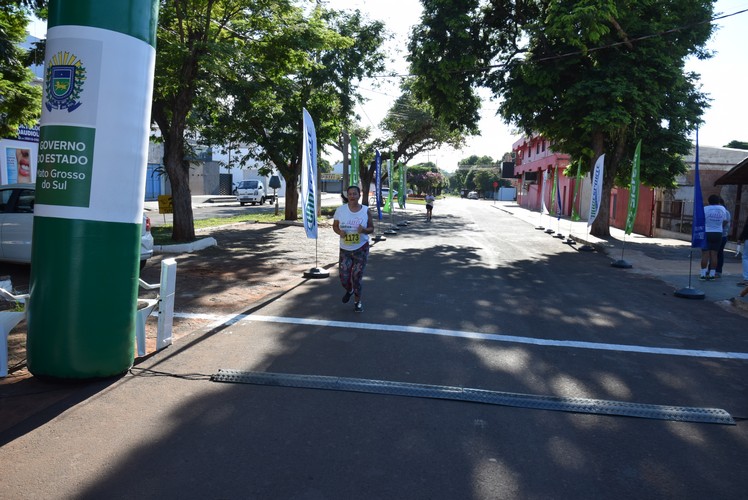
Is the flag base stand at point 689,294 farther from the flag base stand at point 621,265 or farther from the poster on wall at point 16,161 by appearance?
the poster on wall at point 16,161

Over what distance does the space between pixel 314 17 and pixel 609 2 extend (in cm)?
807

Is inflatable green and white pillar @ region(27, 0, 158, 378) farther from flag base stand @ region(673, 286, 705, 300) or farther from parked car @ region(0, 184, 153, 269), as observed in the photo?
flag base stand @ region(673, 286, 705, 300)

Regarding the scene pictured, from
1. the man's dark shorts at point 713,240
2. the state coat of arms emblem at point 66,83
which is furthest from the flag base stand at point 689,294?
the state coat of arms emblem at point 66,83

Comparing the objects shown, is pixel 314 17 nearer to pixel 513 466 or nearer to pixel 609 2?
pixel 609 2

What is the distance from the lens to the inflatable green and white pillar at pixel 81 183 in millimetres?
4527

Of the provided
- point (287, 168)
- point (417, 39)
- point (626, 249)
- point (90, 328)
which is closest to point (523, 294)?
point (90, 328)

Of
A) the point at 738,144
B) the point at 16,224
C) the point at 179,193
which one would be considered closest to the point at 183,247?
the point at 179,193

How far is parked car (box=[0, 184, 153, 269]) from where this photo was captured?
9.80 meters

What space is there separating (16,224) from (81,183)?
655 cm

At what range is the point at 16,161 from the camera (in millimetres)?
24641

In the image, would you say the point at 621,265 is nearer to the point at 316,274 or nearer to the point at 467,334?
the point at 316,274

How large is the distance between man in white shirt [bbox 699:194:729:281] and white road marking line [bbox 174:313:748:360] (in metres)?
6.21

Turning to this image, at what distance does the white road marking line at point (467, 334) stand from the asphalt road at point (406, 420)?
0.12 ft

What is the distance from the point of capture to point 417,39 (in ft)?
65.6
